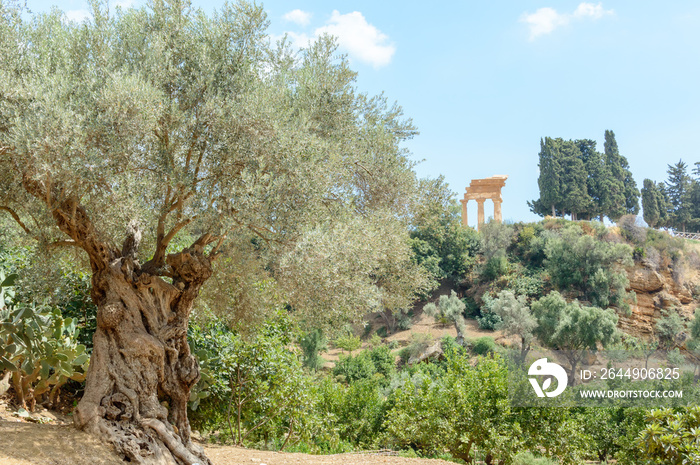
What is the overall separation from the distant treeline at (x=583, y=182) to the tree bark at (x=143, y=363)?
162 ft

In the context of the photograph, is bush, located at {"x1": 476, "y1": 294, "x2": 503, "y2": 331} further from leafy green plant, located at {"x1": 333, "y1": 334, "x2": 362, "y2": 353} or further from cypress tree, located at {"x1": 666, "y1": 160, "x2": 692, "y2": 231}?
cypress tree, located at {"x1": 666, "y1": 160, "x2": 692, "y2": 231}

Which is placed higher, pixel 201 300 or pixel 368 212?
pixel 368 212

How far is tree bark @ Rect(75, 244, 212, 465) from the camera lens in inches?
203

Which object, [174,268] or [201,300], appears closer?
[174,268]

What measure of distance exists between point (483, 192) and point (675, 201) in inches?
807

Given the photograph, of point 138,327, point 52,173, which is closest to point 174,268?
point 138,327

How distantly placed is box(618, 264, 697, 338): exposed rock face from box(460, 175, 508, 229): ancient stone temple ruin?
15495 mm

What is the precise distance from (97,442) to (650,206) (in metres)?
56.6

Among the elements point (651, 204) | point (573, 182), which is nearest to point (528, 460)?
point (573, 182)

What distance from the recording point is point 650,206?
166 ft

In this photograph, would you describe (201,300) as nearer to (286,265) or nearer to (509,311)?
(286,265)

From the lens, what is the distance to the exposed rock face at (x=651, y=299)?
3731cm

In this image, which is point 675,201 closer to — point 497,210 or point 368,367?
point 497,210

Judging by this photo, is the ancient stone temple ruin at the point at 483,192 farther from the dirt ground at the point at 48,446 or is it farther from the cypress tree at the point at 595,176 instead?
the dirt ground at the point at 48,446
